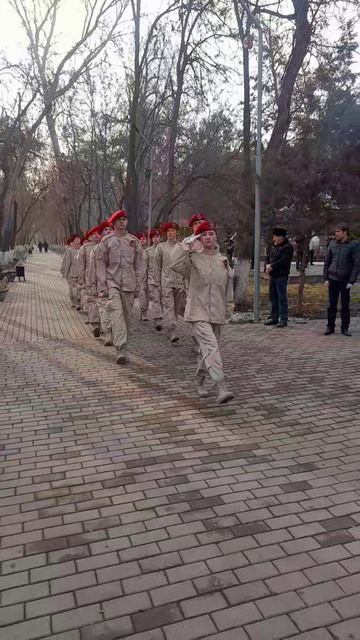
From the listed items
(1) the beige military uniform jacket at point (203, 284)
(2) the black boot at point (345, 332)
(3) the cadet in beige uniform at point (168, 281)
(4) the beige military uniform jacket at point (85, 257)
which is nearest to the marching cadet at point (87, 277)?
(4) the beige military uniform jacket at point (85, 257)

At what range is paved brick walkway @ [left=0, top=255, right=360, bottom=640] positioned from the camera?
239cm

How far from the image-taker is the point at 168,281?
9.43 m

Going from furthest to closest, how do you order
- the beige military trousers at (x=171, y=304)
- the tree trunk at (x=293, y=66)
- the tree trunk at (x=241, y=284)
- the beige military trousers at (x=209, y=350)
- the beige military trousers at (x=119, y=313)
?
the tree trunk at (x=241, y=284)
the tree trunk at (x=293, y=66)
the beige military trousers at (x=171, y=304)
the beige military trousers at (x=119, y=313)
the beige military trousers at (x=209, y=350)

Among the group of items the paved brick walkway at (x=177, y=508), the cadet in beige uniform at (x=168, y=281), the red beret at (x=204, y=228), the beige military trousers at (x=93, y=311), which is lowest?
the paved brick walkway at (x=177, y=508)

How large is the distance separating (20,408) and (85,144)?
90.4 ft

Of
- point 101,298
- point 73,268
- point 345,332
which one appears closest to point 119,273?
point 101,298

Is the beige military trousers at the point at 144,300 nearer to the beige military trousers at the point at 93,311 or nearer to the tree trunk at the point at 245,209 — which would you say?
the beige military trousers at the point at 93,311

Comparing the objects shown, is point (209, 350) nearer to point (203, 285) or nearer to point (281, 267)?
point (203, 285)

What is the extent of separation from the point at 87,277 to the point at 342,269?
434cm

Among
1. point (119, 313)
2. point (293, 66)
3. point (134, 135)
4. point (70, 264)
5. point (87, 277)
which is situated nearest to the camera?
point (119, 313)

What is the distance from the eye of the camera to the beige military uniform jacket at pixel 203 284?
222 inches

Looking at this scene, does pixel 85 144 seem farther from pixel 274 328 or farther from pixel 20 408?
pixel 20 408

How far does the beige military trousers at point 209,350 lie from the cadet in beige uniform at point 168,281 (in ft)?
11.2

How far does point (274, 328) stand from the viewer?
10.2m
